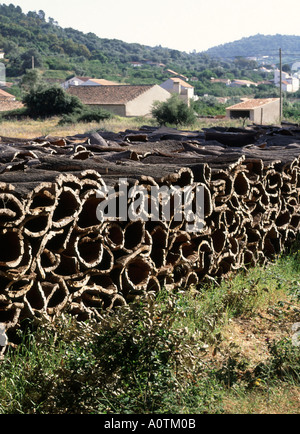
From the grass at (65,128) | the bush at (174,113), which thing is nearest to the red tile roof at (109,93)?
the grass at (65,128)

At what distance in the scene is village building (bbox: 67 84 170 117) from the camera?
189 feet

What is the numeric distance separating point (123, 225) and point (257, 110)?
159 ft

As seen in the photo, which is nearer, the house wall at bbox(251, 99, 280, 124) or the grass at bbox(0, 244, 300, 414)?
the grass at bbox(0, 244, 300, 414)

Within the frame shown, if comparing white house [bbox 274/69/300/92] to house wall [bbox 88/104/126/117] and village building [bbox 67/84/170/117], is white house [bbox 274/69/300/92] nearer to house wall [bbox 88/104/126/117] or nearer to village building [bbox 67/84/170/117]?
village building [bbox 67/84/170/117]

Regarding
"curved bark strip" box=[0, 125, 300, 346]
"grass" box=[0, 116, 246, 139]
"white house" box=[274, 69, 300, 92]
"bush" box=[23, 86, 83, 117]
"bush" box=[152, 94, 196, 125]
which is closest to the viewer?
"curved bark strip" box=[0, 125, 300, 346]

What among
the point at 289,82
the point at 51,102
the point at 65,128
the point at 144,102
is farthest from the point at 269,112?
the point at 289,82

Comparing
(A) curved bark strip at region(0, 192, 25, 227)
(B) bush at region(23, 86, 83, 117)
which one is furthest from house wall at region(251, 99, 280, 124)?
(A) curved bark strip at region(0, 192, 25, 227)

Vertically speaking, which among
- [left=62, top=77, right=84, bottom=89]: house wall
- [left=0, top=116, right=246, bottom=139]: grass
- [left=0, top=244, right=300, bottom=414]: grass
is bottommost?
[left=0, top=244, right=300, bottom=414]: grass

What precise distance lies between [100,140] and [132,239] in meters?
3.52

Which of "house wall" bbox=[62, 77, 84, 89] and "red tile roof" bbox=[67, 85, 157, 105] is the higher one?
"house wall" bbox=[62, 77, 84, 89]

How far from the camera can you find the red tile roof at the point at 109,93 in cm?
5866

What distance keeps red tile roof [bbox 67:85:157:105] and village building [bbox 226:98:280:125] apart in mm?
11049

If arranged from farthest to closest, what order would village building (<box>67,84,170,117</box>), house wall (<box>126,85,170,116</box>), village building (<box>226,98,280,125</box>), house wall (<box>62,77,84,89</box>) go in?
house wall (<box>62,77,84,89</box>), house wall (<box>126,85,170,116</box>), village building (<box>67,84,170,117</box>), village building (<box>226,98,280,125</box>)

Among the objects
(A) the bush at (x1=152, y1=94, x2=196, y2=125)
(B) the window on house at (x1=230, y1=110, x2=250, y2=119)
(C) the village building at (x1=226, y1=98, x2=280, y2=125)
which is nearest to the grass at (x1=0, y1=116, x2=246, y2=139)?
(A) the bush at (x1=152, y1=94, x2=196, y2=125)
